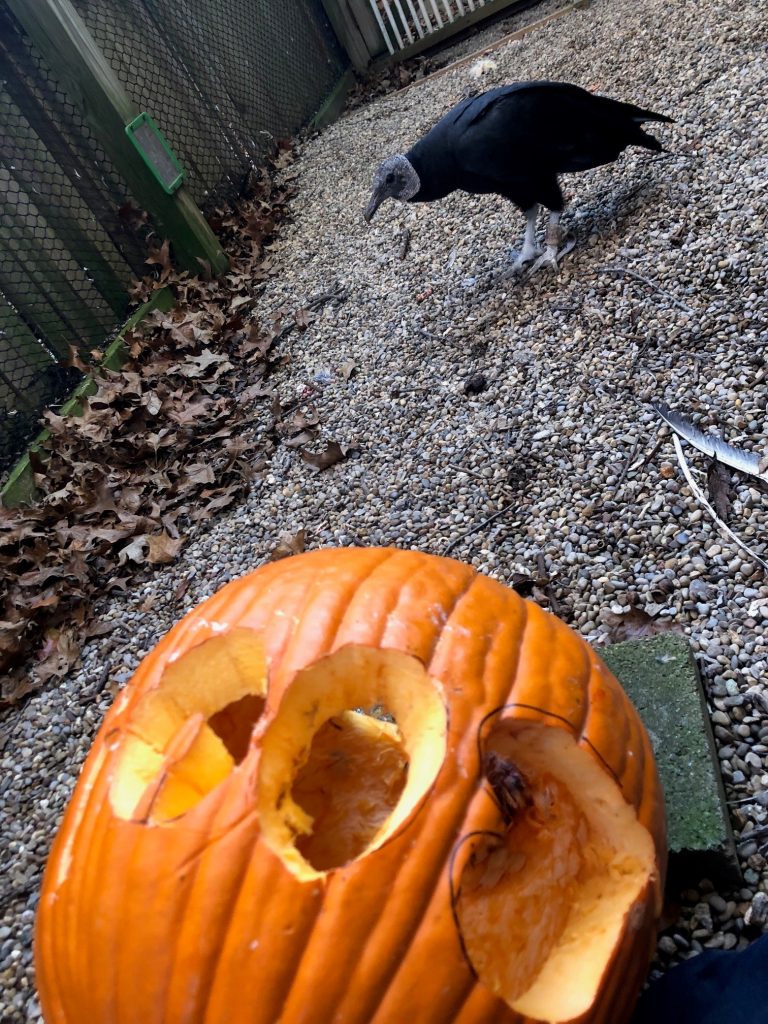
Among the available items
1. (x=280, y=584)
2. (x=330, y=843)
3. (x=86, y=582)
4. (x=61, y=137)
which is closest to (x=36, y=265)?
(x=61, y=137)

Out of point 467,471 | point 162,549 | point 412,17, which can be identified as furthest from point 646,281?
point 412,17

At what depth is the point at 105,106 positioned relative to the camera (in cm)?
424

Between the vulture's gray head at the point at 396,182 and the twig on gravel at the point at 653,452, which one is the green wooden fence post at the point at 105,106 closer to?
the vulture's gray head at the point at 396,182

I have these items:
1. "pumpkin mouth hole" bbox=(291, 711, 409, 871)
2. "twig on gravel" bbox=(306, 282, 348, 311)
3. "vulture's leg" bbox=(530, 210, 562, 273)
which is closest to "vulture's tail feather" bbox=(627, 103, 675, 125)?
"vulture's leg" bbox=(530, 210, 562, 273)

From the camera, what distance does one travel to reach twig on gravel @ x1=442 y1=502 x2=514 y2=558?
218 cm

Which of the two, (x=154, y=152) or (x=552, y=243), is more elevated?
(x=154, y=152)

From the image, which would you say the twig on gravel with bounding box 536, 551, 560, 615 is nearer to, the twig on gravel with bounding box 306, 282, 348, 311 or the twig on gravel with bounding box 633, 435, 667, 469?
the twig on gravel with bounding box 633, 435, 667, 469

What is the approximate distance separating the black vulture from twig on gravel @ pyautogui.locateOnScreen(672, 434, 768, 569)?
1459 mm

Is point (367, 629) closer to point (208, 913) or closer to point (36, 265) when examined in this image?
point (208, 913)

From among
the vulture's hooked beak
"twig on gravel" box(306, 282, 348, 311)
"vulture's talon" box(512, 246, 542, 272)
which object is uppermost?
the vulture's hooked beak

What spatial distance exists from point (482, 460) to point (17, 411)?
263 centimetres

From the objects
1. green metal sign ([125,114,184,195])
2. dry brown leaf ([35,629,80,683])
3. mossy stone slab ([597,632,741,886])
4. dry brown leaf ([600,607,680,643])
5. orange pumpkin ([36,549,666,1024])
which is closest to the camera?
orange pumpkin ([36,549,666,1024])

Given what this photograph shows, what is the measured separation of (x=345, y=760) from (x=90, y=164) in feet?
15.3

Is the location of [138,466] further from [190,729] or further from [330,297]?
[190,729]
